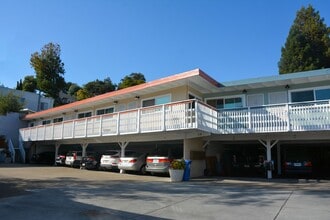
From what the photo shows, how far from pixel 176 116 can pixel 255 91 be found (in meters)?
6.06

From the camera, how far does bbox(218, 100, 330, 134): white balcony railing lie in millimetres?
14758

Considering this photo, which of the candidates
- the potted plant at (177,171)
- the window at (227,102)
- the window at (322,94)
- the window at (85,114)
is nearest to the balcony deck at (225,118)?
the window at (322,94)

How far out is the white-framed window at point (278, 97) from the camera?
18125 millimetres

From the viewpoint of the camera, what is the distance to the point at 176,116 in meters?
16.0

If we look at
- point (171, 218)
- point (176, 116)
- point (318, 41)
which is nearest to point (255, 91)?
point (176, 116)

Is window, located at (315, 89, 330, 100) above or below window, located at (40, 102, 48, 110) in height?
below

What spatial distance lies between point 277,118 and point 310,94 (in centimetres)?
332

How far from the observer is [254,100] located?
749 inches

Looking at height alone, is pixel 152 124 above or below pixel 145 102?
below

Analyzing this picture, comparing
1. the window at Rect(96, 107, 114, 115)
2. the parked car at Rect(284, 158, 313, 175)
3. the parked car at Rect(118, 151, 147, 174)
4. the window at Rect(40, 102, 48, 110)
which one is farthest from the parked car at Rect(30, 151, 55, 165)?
the parked car at Rect(284, 158, 313, 175)

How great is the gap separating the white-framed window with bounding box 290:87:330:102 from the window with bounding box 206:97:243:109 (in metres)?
3.08

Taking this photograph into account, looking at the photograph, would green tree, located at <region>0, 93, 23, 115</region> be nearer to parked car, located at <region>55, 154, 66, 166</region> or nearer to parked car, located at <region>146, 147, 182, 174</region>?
parked car, located at <region>55, 154, 66, 166</region>

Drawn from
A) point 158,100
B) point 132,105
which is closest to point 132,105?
point 132,105

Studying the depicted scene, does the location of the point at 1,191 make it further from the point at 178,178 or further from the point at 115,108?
the point at 115,108
